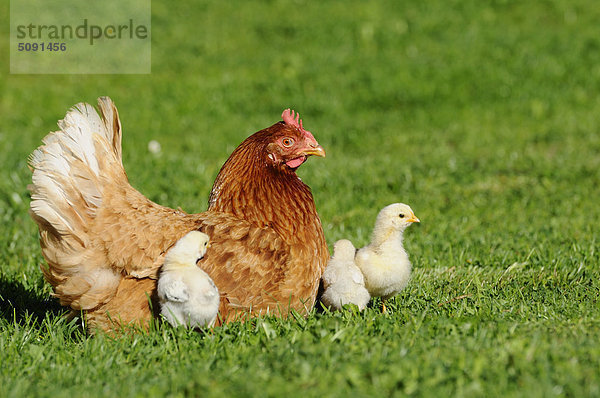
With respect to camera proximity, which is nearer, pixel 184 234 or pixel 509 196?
pixel 184 234

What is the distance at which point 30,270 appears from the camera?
592 centimetres

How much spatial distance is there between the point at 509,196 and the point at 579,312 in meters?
4.10

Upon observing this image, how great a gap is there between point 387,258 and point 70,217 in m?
2.21

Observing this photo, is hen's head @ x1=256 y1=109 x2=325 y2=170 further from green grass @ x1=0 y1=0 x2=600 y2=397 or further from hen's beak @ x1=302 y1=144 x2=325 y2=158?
green grass @ x1=0 y1=0 x2=600 y2=397

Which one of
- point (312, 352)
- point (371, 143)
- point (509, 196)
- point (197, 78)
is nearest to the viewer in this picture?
point (312, 352)

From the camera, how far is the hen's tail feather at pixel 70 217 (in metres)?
4.29

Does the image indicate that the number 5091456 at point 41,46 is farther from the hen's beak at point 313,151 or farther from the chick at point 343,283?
the chick at point 343,283

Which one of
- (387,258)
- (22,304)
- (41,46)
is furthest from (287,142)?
(41,46)

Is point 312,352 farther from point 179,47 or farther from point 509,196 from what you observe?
point 179,47

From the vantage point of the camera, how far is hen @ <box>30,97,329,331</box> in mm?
4316

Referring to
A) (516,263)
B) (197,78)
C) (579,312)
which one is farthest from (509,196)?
(197,78)

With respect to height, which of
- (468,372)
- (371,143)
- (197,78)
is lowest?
(468,372)

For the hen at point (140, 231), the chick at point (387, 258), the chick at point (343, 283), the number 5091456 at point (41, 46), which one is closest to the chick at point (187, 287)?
the hen at point (140, 231)

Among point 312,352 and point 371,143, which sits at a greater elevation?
point 371,143
